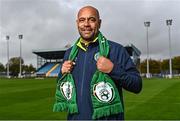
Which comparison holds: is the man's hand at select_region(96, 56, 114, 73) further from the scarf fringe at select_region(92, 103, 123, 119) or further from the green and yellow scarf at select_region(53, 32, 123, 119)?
the scarf fringe at select_region(92, 103, 123, 119)

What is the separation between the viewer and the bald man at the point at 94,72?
3186 millimetres

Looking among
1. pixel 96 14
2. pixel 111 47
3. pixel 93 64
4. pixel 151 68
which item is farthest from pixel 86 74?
pixel 151 68

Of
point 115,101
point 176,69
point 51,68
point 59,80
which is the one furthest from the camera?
point 176,69

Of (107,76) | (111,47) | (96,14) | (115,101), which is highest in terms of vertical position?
(96,14)

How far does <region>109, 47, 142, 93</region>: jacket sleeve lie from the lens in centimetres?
320

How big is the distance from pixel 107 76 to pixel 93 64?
189 millimetres

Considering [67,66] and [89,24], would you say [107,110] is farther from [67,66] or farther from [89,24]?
[89,24]

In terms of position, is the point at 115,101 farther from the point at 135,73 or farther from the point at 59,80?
the point at 59,80

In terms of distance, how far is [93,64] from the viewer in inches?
130

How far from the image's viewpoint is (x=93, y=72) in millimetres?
3281

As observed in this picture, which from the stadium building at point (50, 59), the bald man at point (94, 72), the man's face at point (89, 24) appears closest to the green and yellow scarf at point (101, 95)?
the bald man at point (94, 72)

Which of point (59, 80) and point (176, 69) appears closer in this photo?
point (59, 80)

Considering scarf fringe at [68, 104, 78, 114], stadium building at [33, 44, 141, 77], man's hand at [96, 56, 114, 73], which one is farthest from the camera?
stadium building at [33, 44, 141, 77]

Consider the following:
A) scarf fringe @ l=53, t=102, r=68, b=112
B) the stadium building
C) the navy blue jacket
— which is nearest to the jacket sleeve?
the navy blue jacket
